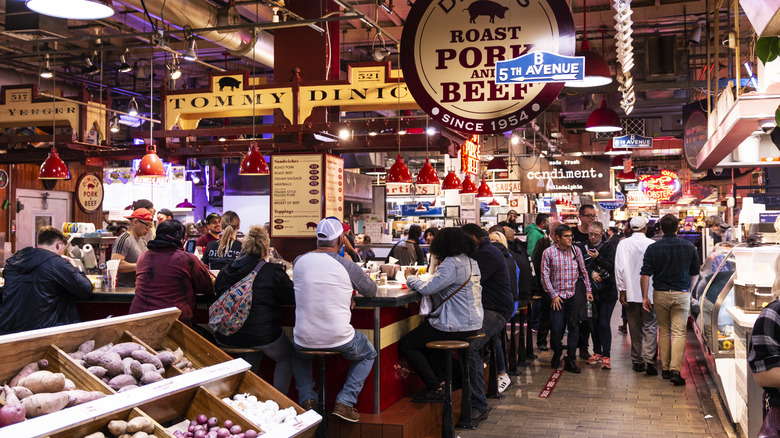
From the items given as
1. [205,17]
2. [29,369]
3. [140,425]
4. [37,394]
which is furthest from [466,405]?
[205,17]

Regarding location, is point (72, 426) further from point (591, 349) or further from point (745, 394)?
point (591, 349)

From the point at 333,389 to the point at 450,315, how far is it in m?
1.15

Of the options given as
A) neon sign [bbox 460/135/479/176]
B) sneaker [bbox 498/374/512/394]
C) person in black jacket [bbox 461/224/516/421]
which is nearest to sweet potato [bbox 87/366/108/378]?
person in black jacket [bbox 461/224/516/421]

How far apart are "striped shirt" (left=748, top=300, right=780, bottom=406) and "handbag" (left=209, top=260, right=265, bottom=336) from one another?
3499 mm

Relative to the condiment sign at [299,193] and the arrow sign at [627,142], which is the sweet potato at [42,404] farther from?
the arrow sign at [627,142]

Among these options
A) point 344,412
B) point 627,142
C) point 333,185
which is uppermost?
point 627,142

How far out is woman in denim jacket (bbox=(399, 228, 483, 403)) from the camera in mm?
5992

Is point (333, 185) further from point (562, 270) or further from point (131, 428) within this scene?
point (131, 428)

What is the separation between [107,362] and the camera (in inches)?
151

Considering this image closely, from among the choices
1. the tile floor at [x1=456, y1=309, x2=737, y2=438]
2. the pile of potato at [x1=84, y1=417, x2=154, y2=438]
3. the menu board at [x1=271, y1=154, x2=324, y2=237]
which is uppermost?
the menu board at [x1=271, y1=154, x2=324, y2=237]

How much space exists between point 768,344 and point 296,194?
714 centimetres

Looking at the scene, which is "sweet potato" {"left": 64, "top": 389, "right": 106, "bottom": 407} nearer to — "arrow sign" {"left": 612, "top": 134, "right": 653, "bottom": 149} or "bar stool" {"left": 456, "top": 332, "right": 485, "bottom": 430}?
"bar stool" {"left": 456, "top": 332, "right": 485, "bottom": 430}

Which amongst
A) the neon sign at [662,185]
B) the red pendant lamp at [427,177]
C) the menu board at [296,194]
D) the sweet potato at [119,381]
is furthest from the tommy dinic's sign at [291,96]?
the neon sign at [662,185]

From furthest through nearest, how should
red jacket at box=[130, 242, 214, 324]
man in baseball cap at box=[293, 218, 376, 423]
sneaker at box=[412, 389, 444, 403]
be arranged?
sneaker at box=[412, 389, 444, 403]
red jacket at box=[130, 242, 214, 324]
man in baseball cap at box=[293, 218, 376, 423]
